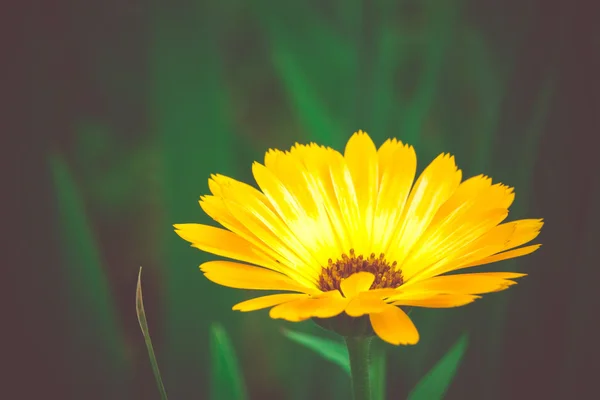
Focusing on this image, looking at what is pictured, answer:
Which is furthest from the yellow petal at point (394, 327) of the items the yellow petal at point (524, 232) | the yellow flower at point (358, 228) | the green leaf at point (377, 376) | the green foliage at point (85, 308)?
the green foliage at point (85, 308)

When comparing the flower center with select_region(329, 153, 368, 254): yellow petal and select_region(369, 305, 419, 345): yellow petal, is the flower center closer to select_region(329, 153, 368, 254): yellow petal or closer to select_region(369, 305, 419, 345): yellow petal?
select_region(329, 153, 368, 254): yellow petal

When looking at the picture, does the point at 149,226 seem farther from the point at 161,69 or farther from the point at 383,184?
the point at 383,184

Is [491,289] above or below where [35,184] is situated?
below

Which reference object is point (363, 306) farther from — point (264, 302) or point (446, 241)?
point (446, 241)

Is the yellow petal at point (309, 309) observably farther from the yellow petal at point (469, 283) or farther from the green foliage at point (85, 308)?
the green foliage at point (85, 308)

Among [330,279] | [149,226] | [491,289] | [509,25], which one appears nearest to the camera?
[491,289]

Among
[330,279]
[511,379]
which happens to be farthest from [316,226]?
[511,379]

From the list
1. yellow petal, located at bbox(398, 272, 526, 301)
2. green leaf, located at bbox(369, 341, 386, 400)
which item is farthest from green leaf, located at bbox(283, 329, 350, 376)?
yellow petal, located at bbox(398, 272, 526, 301)
